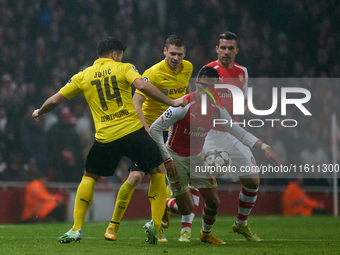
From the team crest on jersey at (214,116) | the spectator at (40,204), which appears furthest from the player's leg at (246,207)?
the spectator at (40,204)

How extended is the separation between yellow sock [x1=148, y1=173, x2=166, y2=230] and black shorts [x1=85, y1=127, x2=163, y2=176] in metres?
0.18

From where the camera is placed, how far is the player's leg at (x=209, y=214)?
5773mm

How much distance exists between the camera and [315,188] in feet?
40.9

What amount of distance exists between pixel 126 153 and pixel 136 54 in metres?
9.11

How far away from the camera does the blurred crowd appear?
33.9 ft

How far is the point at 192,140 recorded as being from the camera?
576cm

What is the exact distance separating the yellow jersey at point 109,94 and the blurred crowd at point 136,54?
5.10 metres

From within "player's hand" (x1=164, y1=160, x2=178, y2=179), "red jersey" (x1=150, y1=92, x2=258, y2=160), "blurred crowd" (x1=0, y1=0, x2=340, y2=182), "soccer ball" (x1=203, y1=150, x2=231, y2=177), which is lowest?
"player's hand" (x1=164, y1=160, x2=178, y2=179)

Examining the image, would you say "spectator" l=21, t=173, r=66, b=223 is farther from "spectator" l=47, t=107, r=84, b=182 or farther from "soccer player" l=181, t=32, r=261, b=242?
"soccer player" l=181, t=32, r=261, b=242

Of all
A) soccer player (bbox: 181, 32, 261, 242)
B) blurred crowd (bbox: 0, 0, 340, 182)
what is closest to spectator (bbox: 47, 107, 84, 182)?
blurred crowd (bbox: 0, 0, 340, 182)

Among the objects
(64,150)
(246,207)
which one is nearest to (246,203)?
(246,207)

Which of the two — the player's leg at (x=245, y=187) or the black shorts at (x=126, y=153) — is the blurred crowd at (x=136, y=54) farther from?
the black shorts at (x=126, y=153)

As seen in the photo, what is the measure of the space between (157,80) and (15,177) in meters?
4.65

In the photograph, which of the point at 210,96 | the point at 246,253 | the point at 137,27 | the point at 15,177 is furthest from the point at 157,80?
the point at 137,27
